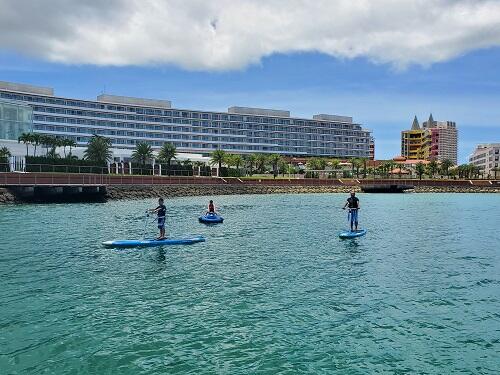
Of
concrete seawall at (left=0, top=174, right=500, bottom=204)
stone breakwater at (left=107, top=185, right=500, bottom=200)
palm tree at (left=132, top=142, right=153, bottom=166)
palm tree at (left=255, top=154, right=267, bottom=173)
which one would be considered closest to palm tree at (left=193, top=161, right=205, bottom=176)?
concrete seawall at (left=0, top=174, right=500, bottom=204)

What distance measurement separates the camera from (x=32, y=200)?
7562 cm

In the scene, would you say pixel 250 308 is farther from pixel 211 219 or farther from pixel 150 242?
pixel 211 219

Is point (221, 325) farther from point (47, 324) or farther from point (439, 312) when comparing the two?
point (439, 312)

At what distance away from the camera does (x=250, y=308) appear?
17.2 meters

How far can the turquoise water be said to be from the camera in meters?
12.7

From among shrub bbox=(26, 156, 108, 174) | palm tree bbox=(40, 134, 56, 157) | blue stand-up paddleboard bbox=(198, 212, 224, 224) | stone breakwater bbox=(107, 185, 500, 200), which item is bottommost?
blue stand-up paddleboard bbox=(198, 212, 224, 224)

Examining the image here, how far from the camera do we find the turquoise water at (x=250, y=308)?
1267 cm

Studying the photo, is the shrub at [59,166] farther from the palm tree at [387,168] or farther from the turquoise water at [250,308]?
the palm tree at [387,168]

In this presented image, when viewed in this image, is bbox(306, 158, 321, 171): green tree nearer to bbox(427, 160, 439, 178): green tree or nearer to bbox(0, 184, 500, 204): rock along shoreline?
bbox(427, 160, 439, 178): green tree

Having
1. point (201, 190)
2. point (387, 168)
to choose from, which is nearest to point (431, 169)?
point (387, 168)

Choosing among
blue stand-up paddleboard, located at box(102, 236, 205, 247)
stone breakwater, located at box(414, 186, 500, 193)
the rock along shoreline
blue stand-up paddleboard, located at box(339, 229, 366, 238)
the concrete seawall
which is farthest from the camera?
stone breakwater, located at box(414, 186, 500, 193)

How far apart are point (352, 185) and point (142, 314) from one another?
13431cm

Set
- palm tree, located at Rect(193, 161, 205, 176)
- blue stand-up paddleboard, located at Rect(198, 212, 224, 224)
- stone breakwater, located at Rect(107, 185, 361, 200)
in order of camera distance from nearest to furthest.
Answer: blue stand-up paddleboard, located at Rect(198, 212, 224, 224) → stone breakwater, located at Rect(107, 185, 361, 200) → palm tree, located at Rect(193, 161, 205, 176)

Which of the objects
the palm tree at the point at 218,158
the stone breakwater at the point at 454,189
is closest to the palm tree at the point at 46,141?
the palm tree at the point at 218,158
